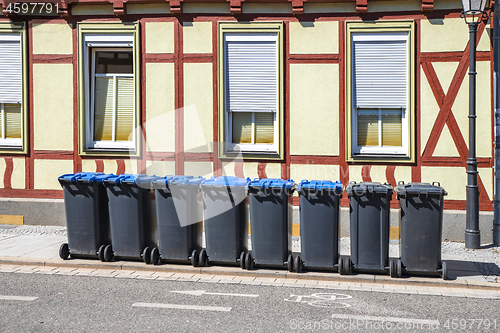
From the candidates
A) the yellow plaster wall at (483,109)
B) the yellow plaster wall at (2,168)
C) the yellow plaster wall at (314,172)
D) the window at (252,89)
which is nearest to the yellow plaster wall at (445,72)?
the yellow plaster wall at (483,109)

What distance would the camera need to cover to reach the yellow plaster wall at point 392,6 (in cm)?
984

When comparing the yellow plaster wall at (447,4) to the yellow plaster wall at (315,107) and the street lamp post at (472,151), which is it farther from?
the yellow plaster wall at (315,107)

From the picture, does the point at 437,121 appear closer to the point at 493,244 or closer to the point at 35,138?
the point at 493,244

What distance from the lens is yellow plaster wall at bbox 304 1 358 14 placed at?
1005 cm

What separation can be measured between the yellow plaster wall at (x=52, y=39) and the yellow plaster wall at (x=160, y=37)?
1777 millimetres

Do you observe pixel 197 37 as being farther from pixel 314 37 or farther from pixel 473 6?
pixel 473 6

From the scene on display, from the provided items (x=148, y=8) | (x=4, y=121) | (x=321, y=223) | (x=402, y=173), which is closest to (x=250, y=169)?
(x=402, y=173)

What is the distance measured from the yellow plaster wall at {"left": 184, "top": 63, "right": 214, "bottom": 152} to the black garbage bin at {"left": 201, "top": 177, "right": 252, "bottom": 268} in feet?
10.3

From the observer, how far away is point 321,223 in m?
7.20

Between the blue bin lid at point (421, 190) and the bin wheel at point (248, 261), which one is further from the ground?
the blue bin lid at point (421, 190)

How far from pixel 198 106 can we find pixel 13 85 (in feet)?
14.1

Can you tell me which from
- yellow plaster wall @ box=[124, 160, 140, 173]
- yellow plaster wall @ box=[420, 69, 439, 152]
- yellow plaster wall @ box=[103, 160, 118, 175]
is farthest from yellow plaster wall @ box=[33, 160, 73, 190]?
yellow plaster wall @ box=[420, 69, 439, 152]

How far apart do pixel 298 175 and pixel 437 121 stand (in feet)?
9.56

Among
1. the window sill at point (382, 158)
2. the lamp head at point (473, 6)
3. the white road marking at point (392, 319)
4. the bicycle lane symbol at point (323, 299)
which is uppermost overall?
the lamp head at point (473, 6)
